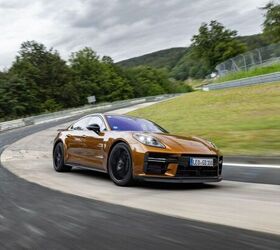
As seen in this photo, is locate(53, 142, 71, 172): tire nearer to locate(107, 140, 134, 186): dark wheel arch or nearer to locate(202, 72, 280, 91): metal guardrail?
locate(107, 140, 134, 186): dark wheel arch

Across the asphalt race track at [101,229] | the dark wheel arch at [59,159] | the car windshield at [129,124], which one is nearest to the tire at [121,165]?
the car windshield at [129,124]

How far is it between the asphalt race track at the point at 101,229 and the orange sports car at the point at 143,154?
1.21 m

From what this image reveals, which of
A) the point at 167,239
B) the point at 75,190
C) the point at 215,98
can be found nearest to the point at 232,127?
the point at 75,190

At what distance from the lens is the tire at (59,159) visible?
10297 millimetres

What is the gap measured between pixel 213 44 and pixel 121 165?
90863 millimetres

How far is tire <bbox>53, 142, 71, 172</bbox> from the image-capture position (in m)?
10.3

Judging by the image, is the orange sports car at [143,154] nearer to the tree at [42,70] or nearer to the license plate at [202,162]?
the license plate at [202,162]

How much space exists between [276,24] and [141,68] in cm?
6672

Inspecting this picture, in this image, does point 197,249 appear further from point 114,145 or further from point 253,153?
point 253,153

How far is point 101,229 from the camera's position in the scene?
487 cm

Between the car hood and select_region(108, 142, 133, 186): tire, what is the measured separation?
54cm

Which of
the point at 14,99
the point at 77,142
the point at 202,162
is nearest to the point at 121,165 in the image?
the point at 202,162

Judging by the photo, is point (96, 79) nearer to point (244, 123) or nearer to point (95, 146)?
point (244, 123)

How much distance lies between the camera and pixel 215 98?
31.1 metres
